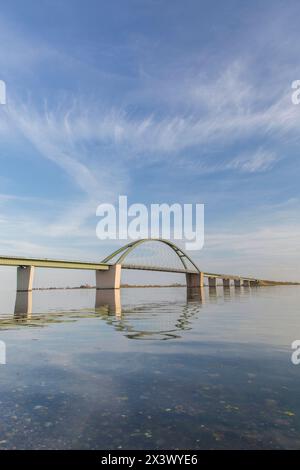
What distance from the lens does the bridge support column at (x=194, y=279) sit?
549 ft

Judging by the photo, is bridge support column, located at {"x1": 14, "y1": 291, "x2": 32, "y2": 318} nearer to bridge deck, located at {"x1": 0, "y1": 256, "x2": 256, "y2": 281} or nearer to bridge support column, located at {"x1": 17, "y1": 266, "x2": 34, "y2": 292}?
bridge support column, located at {"x1": 17, "y1": 266, "x2": 34, "y2": 292}

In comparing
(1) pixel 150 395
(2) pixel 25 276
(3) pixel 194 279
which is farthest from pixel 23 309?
(3) pixel 194 279

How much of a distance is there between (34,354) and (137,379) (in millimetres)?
6650

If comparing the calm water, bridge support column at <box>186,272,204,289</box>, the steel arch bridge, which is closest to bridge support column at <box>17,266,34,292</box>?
the steel arch bridge

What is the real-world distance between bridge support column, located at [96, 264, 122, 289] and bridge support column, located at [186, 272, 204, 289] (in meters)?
55.6

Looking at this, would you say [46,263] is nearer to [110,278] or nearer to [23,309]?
[110,278]

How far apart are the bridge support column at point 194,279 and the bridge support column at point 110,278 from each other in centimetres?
5556

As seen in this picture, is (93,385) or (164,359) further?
(164,359)

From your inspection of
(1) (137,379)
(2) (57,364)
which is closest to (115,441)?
(1) (137,379)

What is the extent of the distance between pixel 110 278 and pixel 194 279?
6144 centimetres

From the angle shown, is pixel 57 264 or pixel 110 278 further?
pixel 110 278

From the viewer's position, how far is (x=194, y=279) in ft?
558
